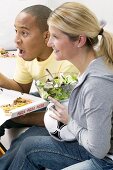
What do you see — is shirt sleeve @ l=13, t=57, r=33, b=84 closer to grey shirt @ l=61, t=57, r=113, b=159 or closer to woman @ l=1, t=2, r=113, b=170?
woman @ l=1, t=2, r=113, b=170

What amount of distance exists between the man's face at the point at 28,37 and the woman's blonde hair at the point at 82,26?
0.41 m

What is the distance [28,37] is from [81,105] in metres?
0.60

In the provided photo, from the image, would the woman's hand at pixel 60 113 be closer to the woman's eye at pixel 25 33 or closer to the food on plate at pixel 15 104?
the food on plate at pixel 15 104

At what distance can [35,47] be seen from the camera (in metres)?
1.54

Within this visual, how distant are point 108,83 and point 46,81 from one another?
507 mm

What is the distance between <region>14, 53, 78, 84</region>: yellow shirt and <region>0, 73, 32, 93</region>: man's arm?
2cm

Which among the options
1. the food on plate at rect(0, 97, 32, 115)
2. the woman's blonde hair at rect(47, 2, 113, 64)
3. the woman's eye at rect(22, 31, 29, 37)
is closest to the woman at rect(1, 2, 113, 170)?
the woman's blonde hair at rect(47, 2, 113, 64)

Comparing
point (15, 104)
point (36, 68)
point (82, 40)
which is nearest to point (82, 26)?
point (82, 40)

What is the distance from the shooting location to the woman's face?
1112 mm

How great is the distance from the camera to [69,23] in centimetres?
108

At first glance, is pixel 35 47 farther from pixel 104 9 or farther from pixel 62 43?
pixel 104 9

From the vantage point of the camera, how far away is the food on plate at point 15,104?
1.27 meters

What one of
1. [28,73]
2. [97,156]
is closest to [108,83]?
[97,156]

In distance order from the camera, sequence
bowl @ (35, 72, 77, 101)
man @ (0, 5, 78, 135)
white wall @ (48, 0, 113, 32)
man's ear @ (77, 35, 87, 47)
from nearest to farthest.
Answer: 1. man's ear @ (77, 35, 87, 47)
2. bowl @ (35, 72, 77, 101)
3. man @ (0, 5, 78, 135)
4. white wall @ (48, 0, 113, 32)
